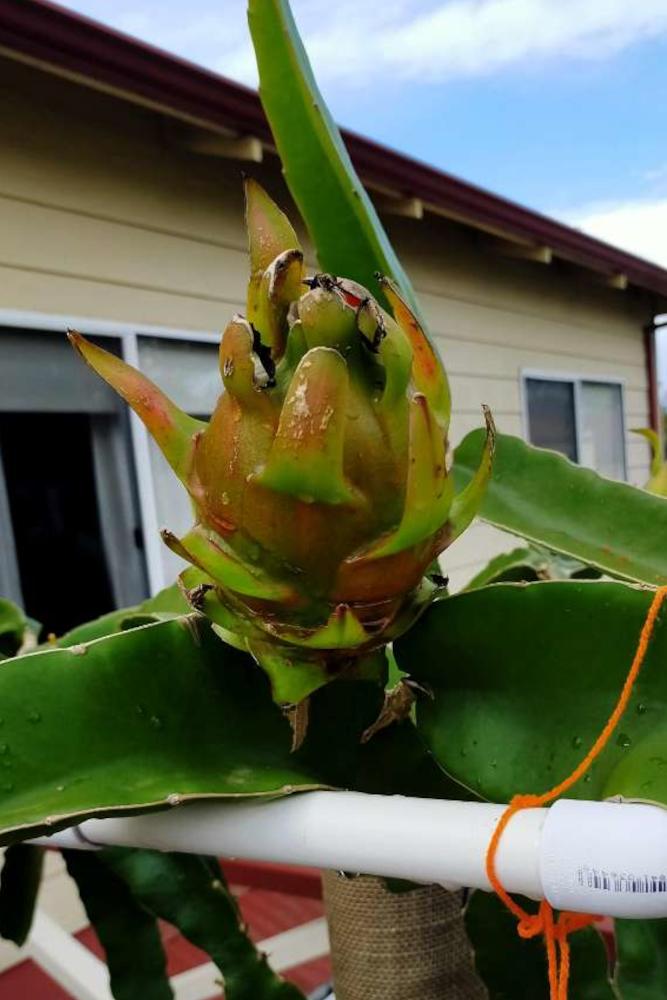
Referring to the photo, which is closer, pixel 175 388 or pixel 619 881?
pixel 619 881

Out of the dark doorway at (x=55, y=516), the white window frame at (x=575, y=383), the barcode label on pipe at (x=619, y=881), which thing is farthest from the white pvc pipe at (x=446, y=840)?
the white window frame at (x=575, y=383)

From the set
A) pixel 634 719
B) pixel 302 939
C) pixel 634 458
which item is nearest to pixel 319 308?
pixel 634 719

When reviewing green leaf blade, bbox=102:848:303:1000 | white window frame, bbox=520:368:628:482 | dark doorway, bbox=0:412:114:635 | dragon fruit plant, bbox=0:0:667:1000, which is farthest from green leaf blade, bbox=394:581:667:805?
white window frame, bbox=520:368:628:482

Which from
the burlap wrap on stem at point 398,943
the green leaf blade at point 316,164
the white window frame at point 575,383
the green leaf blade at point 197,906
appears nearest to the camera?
the green leaf blade at point 316,164

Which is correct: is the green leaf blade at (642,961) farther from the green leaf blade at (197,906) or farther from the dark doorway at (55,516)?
the dark doorway at (55,516)

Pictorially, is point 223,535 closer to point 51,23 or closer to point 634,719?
point 634,719

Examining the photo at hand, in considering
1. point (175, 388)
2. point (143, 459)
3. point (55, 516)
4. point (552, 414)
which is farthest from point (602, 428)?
point (55, 516)

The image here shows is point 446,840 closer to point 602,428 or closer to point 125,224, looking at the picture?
point 125,224
